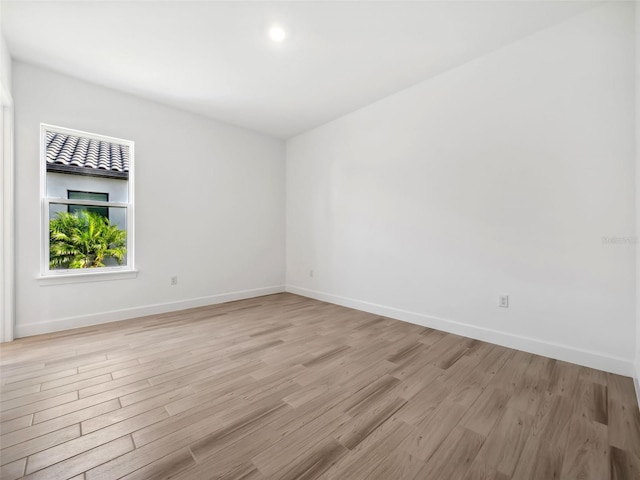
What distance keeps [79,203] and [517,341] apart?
488 cm

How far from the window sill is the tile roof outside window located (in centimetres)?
123

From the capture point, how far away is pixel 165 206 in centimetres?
383

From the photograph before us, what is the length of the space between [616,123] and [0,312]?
5.66 m

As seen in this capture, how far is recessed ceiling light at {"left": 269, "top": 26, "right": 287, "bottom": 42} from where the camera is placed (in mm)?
2418

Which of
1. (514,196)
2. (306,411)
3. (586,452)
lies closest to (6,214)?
(306,411)

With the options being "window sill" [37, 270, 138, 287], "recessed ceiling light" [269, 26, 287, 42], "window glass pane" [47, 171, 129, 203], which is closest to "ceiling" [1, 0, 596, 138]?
"recessed ceiling light" [269, 26, 287, 42]

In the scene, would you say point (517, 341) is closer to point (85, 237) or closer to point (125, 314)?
point (125, 314)

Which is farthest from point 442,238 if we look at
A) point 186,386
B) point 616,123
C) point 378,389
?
point 186,386

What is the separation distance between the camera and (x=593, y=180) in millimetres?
2234

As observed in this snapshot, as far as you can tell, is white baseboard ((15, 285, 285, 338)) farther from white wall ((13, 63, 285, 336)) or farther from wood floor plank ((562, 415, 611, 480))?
wood floor plank ((562, 415, 611, 480))

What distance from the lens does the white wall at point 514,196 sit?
7.12 ft

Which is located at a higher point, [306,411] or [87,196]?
[87,196]

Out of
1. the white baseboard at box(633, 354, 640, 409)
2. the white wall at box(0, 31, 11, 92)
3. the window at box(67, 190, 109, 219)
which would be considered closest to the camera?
the white baseboard at box(633, 354, 640, 409)

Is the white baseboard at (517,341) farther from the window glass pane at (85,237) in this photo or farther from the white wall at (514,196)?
the window glass pane at (85,237)
